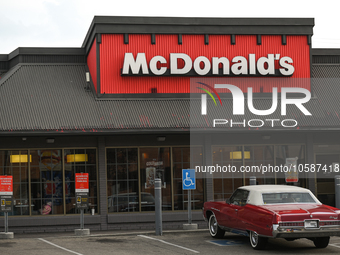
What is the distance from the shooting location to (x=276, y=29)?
19.9 metres

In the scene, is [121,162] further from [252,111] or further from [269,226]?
[269,226]

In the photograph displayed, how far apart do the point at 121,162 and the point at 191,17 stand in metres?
6.21

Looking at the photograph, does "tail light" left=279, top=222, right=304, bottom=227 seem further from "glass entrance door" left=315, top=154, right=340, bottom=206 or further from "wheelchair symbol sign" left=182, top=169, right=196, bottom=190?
"glass entrance door" left=315, top=154, right=340, bottom=206

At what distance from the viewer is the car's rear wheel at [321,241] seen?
12008mm

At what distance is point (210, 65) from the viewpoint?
62.8ft

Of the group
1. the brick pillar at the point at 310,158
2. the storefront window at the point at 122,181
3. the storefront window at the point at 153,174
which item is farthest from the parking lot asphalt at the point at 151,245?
the brick pillar at the point at 310,158

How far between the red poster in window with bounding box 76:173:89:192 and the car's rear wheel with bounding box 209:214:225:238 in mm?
4067

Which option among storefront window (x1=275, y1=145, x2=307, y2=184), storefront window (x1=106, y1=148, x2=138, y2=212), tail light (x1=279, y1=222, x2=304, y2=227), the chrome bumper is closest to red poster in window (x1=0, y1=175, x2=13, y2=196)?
storefront window (x1=106, y1=148, x2=138, y2=212)

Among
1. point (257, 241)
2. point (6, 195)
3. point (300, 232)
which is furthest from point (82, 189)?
point (300, 232)

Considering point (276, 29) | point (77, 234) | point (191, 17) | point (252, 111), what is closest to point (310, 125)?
point (252, 111)

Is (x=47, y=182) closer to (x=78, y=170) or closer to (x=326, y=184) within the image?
(x=78, y=170)

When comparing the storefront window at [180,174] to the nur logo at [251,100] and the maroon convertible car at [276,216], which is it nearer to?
the nur logo at [251,100]

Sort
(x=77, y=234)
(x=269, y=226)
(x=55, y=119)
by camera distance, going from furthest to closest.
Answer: (x=55, y=119)
(x=77, y=234)
(x=269, y=226)

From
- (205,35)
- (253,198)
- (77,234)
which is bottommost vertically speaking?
(77,234)
